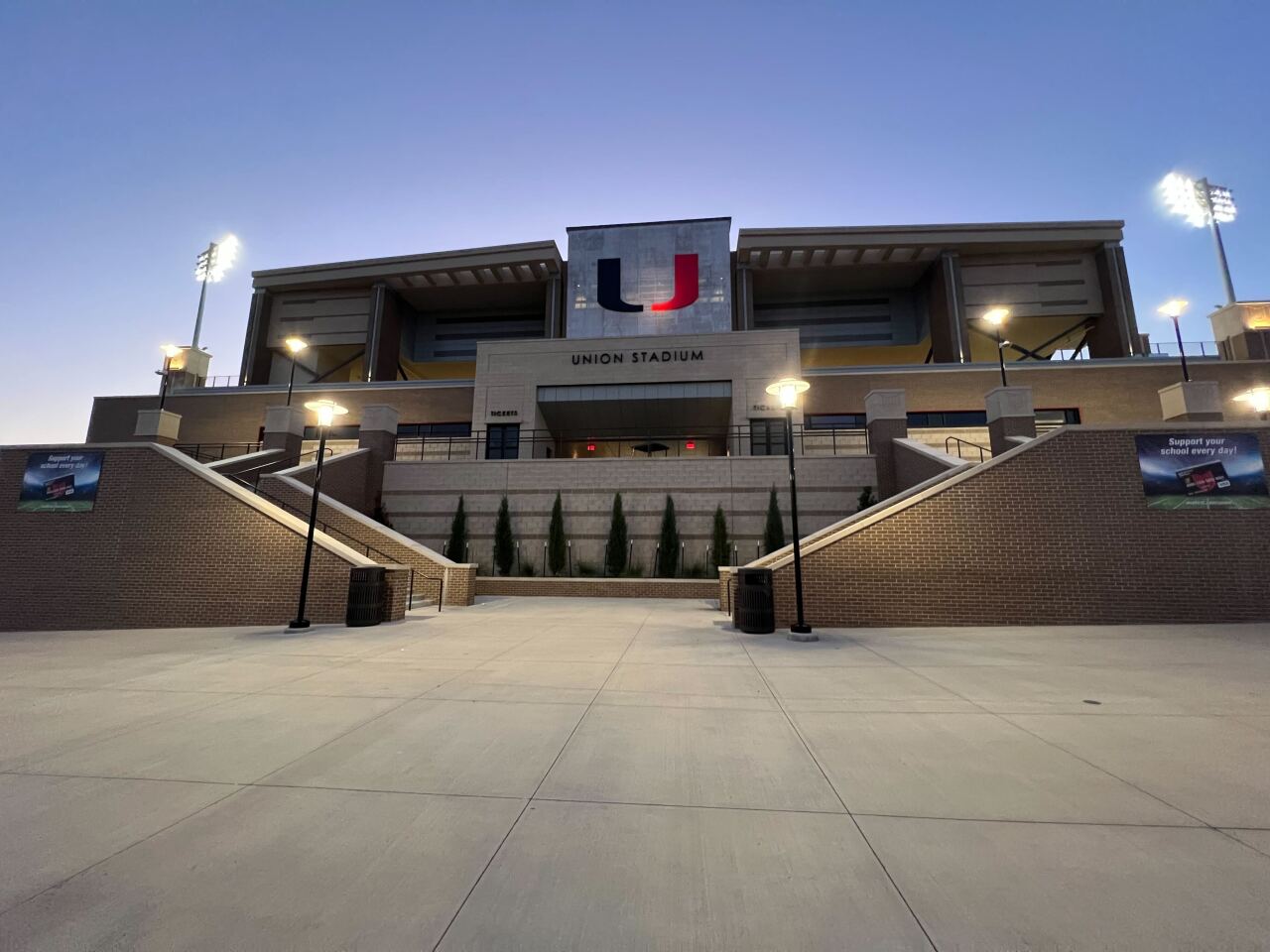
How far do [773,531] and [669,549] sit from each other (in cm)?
388

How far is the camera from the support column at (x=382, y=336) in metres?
38.4

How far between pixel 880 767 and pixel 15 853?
5.21 meters

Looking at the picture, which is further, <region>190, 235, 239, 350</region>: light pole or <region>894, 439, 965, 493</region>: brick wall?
<region>190, 235, 239, 350</region>: light pole

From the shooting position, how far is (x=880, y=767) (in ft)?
13.1

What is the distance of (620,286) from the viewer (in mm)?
35344

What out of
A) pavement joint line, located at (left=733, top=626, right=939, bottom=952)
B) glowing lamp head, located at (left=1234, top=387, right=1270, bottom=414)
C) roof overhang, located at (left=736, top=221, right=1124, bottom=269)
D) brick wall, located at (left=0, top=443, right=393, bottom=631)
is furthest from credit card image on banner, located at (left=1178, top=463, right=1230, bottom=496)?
roof overhang, located at (left=736, top=221, right=1124, bottom=269)

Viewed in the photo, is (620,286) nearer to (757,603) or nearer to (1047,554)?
(757,603)

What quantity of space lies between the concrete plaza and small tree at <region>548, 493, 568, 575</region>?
13128mm

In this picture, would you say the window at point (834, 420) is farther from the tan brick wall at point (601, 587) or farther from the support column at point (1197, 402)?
the tan brick wall at point (601, 587)

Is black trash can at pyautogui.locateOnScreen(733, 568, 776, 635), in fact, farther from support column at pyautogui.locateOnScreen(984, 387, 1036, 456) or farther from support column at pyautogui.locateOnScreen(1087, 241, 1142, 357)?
support column at pyautogui.locateOnScreen(1087, 241, 1142, 357)

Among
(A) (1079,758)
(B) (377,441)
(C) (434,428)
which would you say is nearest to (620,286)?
(C) (434,428)

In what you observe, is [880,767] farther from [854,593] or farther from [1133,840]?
[854,593]

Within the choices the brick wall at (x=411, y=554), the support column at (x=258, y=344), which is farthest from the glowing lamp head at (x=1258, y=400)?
the support column at (x=258, y=344)

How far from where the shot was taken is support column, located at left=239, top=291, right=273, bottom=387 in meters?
40.1
